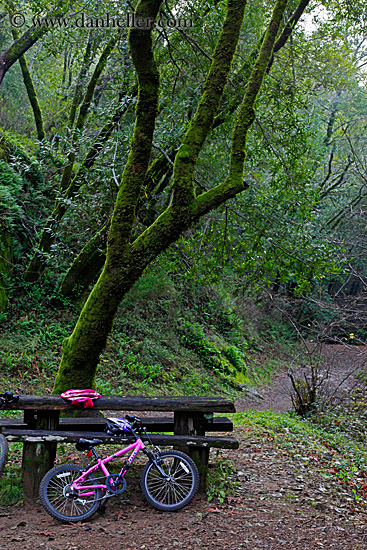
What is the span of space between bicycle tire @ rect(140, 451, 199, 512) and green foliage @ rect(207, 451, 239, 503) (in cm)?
40

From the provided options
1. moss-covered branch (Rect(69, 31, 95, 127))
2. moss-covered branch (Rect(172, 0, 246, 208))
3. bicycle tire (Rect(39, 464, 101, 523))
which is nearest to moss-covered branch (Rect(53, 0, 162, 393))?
moss-covered branch (Rect(172, 0, 246, 208))

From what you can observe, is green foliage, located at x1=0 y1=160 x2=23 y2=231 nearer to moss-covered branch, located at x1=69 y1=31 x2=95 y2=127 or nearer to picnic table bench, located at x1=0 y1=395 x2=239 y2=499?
moss-covered branch, located at x1=69 y1=31 x2=95 y2=127

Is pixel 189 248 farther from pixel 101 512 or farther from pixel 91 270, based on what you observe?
pixel 101 512

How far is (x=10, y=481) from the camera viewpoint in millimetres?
4734

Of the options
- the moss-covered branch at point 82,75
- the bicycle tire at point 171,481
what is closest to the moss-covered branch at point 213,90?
the bicycle tire at point 171,481

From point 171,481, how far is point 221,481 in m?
Answer: 1.04

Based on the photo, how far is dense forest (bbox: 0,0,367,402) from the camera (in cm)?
594

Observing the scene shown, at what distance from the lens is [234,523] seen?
4.38m

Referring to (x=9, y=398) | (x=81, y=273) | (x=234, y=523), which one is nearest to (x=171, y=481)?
(x=234, y=523)

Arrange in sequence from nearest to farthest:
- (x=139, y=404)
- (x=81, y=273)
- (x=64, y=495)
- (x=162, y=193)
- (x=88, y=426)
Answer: (x=64, y=495) → (x=139, y=404) → (x=88, y=426) → (x=81, y=273) → (x=162, y=193)

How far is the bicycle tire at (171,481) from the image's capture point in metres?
4.46

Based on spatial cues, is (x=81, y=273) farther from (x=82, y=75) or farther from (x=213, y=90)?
(x=213, y=90)

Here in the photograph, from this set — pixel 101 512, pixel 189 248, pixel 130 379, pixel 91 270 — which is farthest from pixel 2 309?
pixel 101 512

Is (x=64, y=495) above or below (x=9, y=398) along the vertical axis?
below
